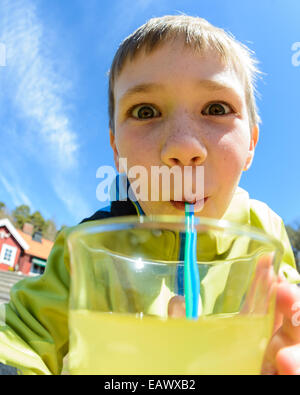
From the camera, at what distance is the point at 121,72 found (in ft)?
3.38

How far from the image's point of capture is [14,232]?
47.1ft

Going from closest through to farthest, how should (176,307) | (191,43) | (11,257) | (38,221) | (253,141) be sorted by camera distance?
(176,307) < (191,43) < (253,141) < (11,257) < (38,221)

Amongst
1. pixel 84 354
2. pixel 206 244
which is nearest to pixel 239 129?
pixel 206 244

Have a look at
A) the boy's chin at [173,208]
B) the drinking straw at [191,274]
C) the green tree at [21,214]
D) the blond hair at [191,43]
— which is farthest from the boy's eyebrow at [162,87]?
the green tree at [21,214]

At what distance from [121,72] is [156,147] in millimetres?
396

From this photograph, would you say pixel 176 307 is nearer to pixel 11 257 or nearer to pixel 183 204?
pixel 183 204

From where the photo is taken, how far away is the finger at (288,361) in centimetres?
→ 35

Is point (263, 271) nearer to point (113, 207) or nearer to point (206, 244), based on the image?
point (206, 244)

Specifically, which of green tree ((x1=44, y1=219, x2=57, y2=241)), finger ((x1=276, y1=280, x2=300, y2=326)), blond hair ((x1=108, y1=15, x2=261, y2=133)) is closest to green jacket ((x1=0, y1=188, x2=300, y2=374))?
finger ((x1=276, y1=280, x2=300, y2=326))

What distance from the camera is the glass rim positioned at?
281 mm

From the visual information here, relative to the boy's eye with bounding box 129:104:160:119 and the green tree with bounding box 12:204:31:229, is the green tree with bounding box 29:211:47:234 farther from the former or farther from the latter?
the boy's eye with bounding box 129:104:160:119

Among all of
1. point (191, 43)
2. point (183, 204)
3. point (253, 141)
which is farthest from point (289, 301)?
point (253, 141)

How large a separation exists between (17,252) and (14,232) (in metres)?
0.95

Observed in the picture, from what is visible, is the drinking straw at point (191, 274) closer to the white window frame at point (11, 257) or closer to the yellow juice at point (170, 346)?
the yellow juice at point (170, 346)
